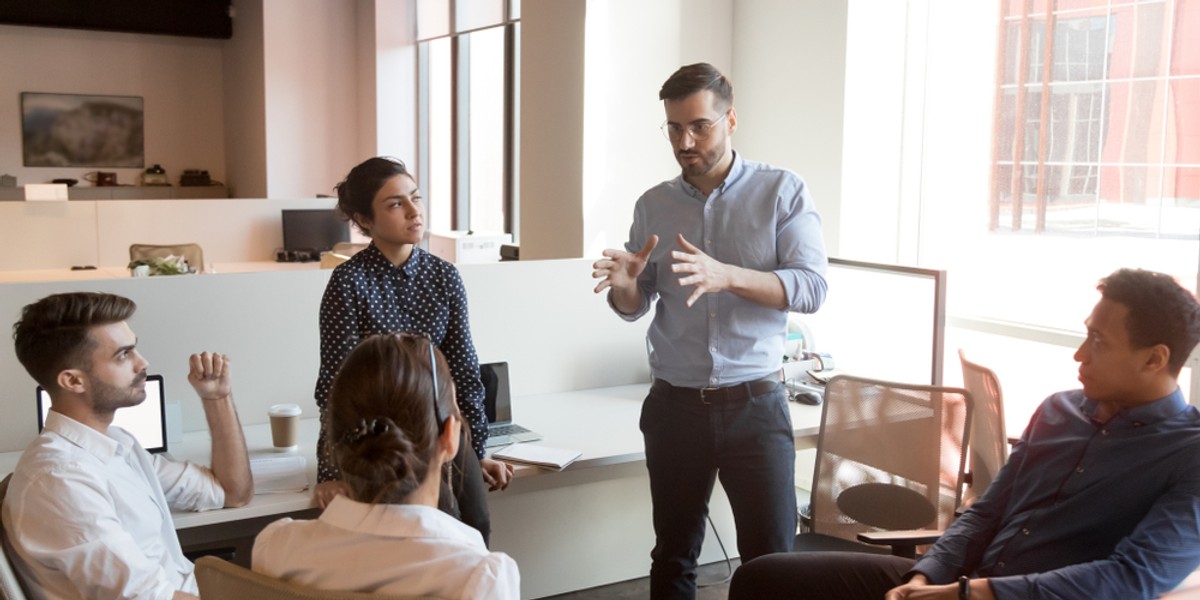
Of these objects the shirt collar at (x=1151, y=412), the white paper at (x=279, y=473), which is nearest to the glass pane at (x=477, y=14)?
the white paper at (x=279, y=473)

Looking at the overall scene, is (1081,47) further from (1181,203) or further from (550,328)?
(550,328)

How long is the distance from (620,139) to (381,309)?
2554 mm

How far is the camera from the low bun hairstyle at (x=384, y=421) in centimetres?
141

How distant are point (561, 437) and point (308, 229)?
4.58m

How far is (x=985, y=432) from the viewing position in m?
3.00

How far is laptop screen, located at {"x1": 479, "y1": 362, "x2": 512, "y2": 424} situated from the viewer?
319 cm

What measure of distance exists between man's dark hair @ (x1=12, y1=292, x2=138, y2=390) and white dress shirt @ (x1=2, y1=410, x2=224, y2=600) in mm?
94

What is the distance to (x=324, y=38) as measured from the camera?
31.5 ft

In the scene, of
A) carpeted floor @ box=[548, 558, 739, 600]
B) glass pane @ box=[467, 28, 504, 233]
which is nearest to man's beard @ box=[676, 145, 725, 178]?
carpeted floor @ box=[548, 558, 739, 600]

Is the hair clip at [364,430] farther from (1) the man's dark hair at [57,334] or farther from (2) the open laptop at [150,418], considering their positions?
(2) the open laptop at [150,418]

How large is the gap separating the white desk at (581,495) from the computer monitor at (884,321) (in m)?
0.37

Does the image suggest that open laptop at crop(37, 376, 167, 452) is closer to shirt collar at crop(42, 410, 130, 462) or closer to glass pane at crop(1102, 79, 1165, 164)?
shirt collar at crop(42, 410, 130, 462)

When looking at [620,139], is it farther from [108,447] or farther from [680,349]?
[108,447]

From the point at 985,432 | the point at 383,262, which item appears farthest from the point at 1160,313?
the point at 383,262
